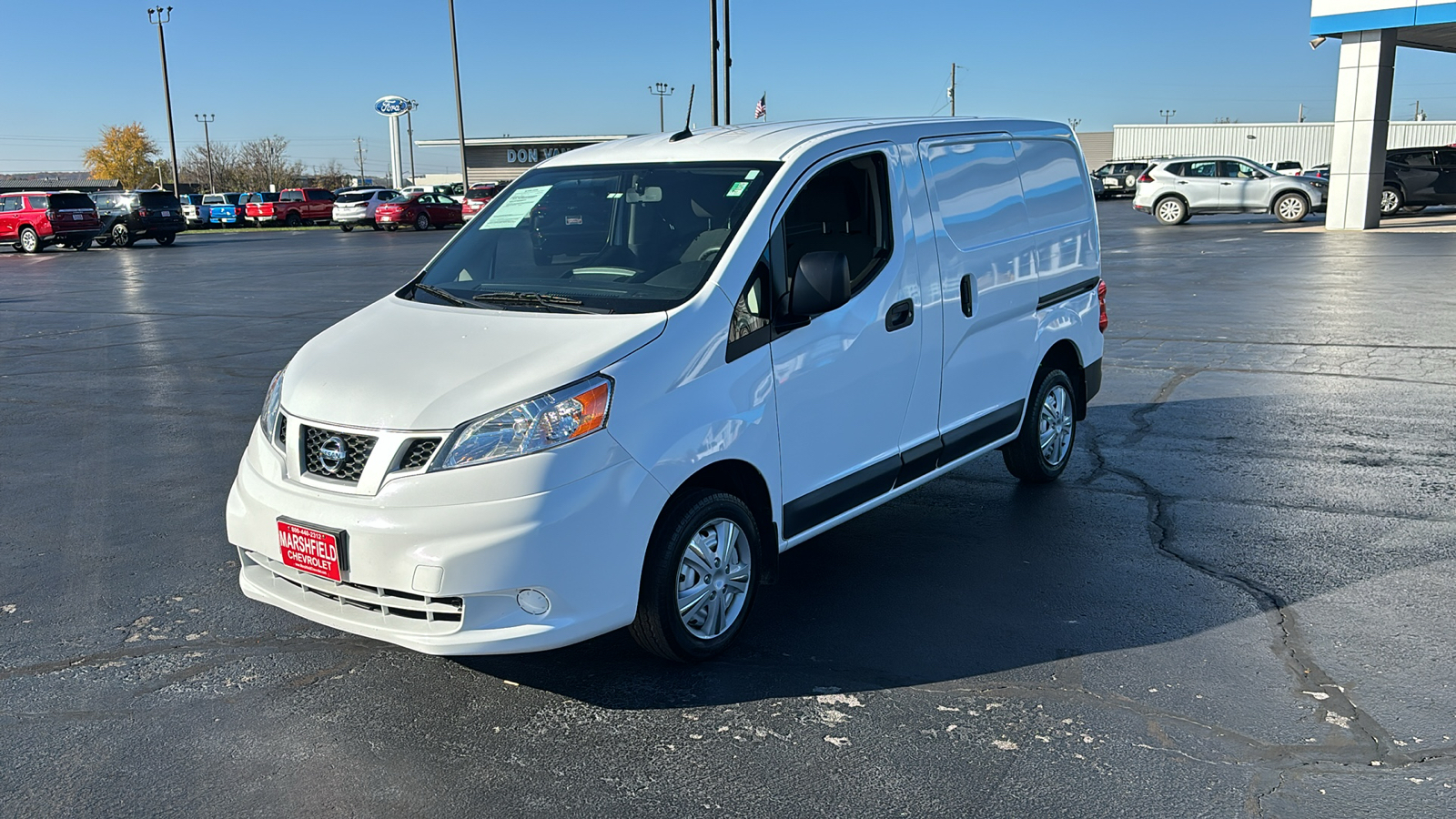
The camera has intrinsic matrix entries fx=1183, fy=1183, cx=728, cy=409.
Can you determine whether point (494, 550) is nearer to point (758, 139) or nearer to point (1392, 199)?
point (758, 139)

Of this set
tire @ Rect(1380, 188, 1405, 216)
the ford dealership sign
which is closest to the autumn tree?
the ford dealership sign

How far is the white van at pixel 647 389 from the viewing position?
146 inches

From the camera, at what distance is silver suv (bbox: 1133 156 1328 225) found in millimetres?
33594

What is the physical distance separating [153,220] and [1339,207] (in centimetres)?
3287

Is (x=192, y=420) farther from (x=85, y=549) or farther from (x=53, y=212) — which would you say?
(x=53, y=212)

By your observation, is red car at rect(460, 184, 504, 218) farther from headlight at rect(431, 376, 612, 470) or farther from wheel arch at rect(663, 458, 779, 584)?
headlight at rect(431, 376, 612, 470)

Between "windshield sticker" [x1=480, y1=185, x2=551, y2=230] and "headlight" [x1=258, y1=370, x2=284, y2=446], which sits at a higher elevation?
"windshield sticker" [x1=480, y1=185, x2=551, y2=230]

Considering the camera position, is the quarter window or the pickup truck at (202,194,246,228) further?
the pickup truck at (202,194,246,228)

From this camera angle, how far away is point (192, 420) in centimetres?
872

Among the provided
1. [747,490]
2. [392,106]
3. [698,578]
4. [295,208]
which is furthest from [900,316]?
[392,106]

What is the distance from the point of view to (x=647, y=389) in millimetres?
3846

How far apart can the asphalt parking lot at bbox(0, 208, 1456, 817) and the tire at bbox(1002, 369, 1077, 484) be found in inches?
4.7

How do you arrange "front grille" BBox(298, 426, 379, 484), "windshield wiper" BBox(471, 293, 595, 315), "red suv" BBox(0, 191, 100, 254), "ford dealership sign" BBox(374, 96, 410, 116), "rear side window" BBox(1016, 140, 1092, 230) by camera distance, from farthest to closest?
"ford dealership sign" BBox(374, 96, 410, 116) < "red suv" BBox(0, 191, 100, 254) < "rear side window" BBox(1016, 140, 1092, 230) < "windshield wiper" BBox(471, 293, 595, 315) < "front grille" BBox(298, 426, 379, 484)

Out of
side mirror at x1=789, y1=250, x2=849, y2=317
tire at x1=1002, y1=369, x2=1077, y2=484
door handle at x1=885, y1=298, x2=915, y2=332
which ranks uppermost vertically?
side mirror at x1=789, y1=250, x2=849, y2=317
